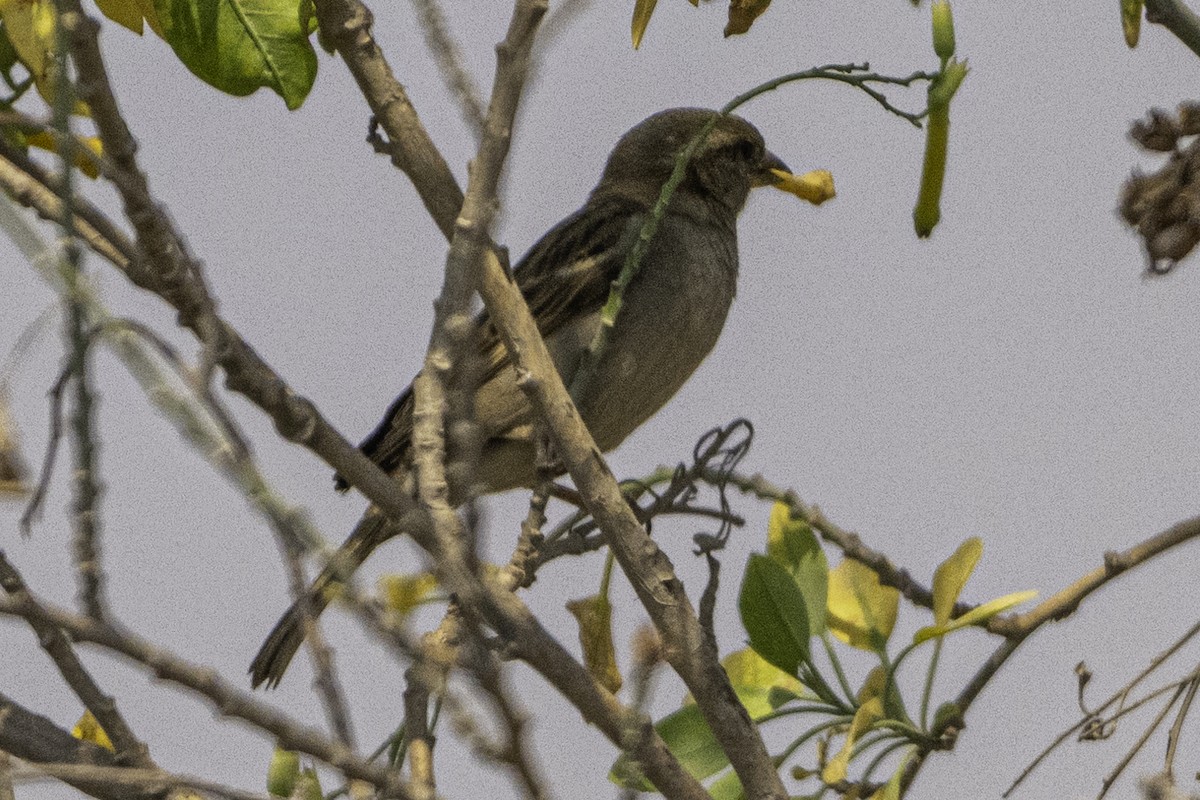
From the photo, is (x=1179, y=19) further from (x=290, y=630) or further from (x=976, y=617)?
(x=290, y=630)

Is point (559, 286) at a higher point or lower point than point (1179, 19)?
higher

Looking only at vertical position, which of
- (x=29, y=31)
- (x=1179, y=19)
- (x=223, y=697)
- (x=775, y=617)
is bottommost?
(x=223, y=697)

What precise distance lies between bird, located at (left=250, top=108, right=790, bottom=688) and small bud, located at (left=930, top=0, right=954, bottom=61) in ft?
6.01

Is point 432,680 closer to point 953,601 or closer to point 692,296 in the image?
point 953,601

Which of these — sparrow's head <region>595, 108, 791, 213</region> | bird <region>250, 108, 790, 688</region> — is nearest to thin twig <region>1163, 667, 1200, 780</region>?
bird <region>250, 108, 790, 688</region>

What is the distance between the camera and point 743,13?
2.78 metres

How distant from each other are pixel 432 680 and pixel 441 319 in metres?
0.62

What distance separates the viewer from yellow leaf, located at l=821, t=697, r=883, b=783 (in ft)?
8.41

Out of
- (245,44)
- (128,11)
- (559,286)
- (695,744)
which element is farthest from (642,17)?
(559,286)

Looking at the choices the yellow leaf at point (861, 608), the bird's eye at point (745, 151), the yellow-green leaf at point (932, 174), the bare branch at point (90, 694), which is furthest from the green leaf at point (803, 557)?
the bird's eye at point (745, 151)

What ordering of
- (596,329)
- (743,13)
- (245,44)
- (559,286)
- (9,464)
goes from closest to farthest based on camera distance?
(9,464) → (245,44) → (743,13) → (596,329) → (559,286)

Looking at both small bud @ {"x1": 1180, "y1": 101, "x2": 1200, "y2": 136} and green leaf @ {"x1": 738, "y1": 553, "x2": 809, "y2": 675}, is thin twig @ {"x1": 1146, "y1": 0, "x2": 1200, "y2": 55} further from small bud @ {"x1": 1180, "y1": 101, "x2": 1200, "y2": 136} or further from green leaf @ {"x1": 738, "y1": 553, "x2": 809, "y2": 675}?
green leaf @ {"x1": 738, "y1": 553, "x2": 809, "y2": 675}

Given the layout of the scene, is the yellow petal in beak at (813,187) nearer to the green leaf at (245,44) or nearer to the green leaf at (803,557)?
the green leaf at (803,557)

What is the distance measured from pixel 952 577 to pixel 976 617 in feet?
0.48
